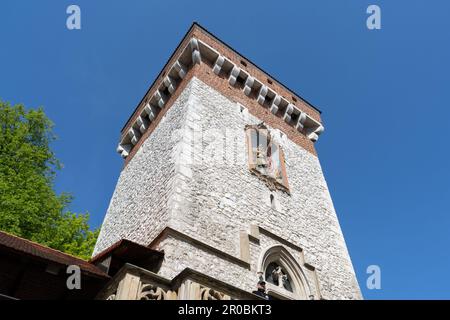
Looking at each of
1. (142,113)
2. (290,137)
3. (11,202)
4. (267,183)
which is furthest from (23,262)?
(290,137)

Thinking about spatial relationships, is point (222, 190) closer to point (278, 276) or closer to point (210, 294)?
point (278, 276)

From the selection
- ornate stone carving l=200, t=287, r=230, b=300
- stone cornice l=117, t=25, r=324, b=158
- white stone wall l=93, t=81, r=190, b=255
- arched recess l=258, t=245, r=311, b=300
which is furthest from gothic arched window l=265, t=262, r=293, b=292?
stone cornice l=117, t=25, r=324, b=158

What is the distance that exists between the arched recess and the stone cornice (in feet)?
20.8

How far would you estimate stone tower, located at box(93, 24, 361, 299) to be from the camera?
7316mm

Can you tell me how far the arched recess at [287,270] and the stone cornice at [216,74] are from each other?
6.35 metres

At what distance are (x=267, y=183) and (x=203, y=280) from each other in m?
5.56

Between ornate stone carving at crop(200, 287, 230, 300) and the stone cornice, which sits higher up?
the stone cornice

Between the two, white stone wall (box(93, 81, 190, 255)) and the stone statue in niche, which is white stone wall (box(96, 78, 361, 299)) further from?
the stone statue in niche

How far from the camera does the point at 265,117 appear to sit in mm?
13555

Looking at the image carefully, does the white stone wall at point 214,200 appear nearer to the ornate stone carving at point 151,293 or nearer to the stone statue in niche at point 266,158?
the stone statue in niche at point 266,158

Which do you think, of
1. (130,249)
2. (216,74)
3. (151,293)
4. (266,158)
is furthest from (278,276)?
(216,74)

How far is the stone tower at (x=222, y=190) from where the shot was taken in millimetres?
7316

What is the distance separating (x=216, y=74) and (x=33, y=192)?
7037 mm
